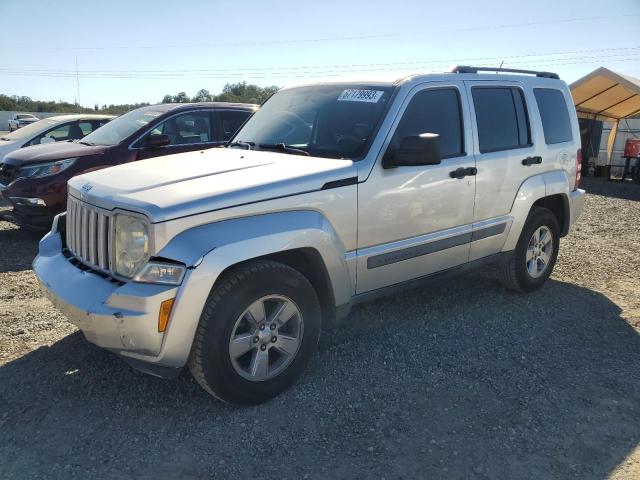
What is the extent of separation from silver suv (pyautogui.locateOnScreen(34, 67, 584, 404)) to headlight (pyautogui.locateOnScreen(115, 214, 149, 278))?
0.01 meters

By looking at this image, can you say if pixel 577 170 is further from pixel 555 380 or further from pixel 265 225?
pixel 265 225

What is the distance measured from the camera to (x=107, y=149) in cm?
679

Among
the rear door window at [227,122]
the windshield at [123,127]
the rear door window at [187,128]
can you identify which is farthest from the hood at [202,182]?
the rear door window at [227,122]

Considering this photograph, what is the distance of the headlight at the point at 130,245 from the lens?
2814 millimetres

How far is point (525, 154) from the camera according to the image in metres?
4.77

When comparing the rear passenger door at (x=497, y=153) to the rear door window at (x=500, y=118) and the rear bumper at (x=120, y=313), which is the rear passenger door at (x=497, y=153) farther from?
the rear bumper at (x=120, y=313)

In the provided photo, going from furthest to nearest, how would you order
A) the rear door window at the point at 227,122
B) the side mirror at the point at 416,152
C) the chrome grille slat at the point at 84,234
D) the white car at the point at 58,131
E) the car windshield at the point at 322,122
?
the white car at the point at 58,131 → the rear door window at the point at 227,122 → the car windshield at the point at 322,122 → the side mirror at the point at 416,152 → the chrome grille slat at the point at 84,234

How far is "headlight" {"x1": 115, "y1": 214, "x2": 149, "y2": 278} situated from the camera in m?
2.81

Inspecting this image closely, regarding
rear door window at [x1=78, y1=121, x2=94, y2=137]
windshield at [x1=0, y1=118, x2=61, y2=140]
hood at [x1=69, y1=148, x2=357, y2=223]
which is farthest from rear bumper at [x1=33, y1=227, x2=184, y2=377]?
windshield at [x1=0, y1=118, x2=61, y2=140]

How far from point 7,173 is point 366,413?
6.12 metres

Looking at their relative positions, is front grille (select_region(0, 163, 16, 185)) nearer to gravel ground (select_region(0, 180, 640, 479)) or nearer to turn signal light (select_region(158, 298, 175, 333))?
gravel ground (select_region(0, 180, 640, 479))

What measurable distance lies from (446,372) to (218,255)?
1.86m

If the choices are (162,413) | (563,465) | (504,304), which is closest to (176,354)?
(162,413)

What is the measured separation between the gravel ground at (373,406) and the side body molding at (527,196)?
0.69 metres
